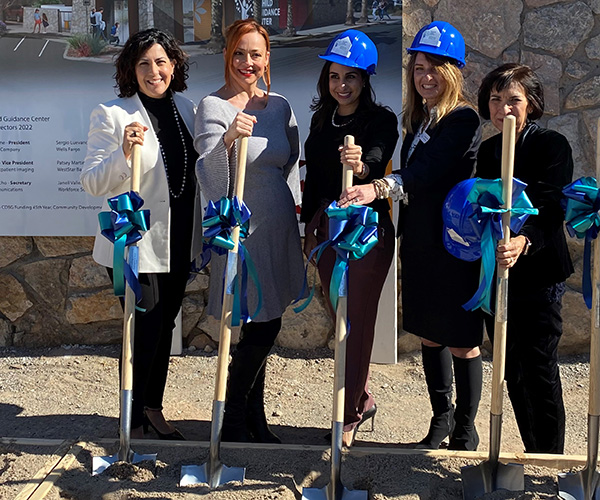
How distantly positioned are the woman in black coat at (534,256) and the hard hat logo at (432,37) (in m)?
0.22

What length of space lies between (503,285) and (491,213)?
243mm

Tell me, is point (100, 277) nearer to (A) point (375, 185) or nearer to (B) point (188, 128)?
(B) point (188, 128)

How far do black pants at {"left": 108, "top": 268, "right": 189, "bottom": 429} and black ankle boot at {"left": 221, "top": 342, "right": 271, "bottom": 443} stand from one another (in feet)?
1.10

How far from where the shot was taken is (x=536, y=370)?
8.46ft

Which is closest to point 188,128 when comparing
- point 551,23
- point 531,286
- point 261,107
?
point 261,107

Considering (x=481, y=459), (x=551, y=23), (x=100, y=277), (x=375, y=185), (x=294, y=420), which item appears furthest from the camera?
(x=100, y=277)

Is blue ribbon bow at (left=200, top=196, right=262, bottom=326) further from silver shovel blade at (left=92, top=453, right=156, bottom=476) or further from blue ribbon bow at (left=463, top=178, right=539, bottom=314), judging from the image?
blue ribbon bow at (left=463, top=178, right=539, bottom=314)

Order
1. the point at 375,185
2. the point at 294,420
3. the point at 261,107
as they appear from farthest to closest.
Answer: the point at 294,420 < the point at 261,107 < the point at 375,185

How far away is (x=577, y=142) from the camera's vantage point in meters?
3.82

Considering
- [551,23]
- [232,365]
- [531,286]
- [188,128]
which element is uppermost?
[551,23]

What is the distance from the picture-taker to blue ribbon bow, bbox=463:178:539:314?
2.23 meters

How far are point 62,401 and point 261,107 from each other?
1929mm

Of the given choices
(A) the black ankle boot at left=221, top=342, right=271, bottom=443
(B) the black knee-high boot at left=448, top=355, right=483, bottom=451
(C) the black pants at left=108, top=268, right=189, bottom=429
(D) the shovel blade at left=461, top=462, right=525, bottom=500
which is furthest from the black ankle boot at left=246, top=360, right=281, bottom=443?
(D) the shovel blade at left=461, top=462, right=525, bottom=500

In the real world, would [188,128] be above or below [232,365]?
above
